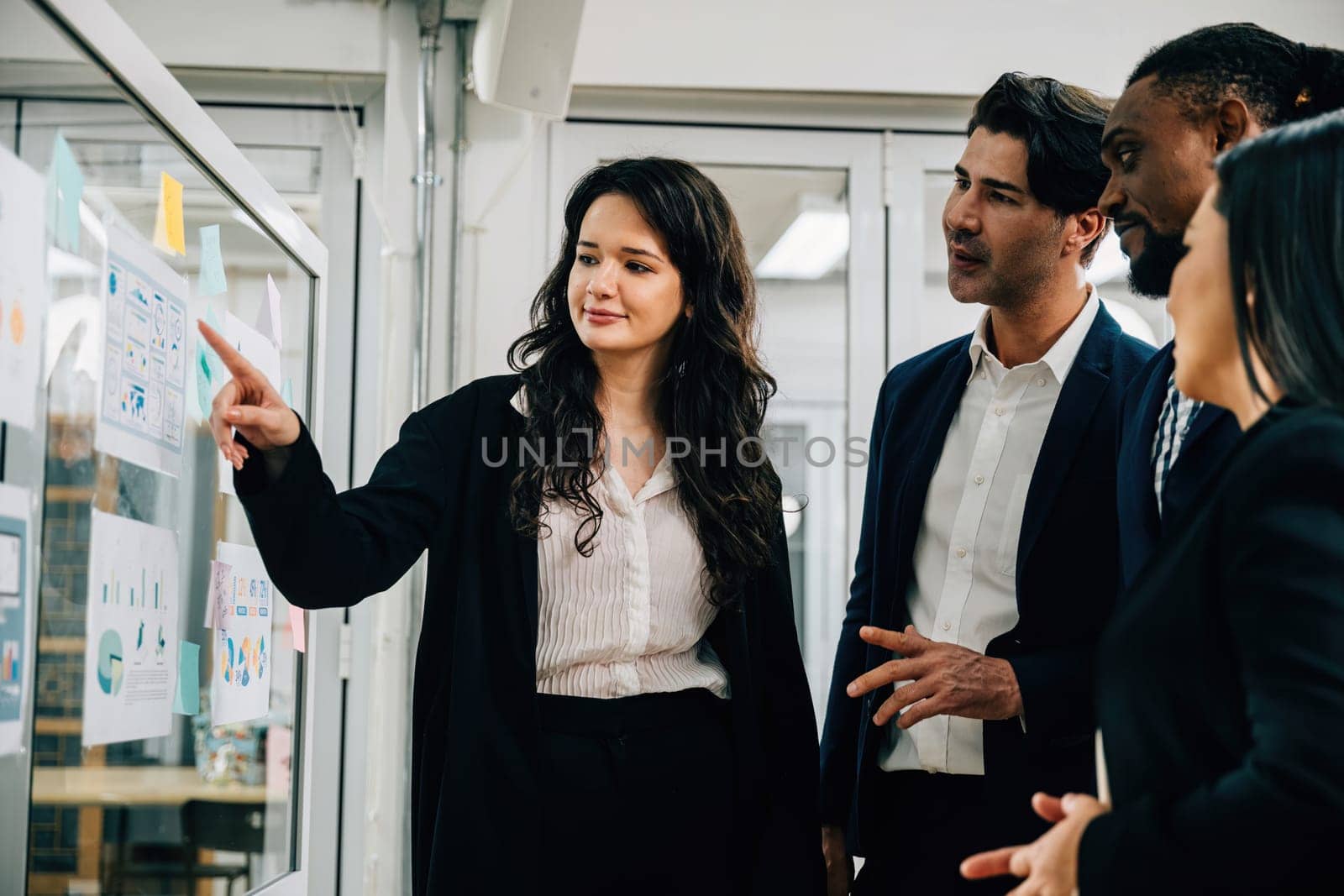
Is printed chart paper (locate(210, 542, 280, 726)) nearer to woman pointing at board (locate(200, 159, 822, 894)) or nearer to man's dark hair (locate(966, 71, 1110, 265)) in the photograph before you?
woman pointing at board (locate(200, 159, 822, 894))

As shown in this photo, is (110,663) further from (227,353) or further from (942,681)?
(942,681)

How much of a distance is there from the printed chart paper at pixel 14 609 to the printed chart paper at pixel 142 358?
173 millimetres

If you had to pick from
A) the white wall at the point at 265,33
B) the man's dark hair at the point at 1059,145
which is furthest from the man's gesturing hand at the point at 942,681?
the white wall at the point at 265,33

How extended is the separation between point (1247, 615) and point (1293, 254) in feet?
0.84

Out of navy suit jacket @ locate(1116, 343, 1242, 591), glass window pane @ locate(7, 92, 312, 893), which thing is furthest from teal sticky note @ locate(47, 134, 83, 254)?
navy suit jacket @ locate(1116, 343, 1242, 591)

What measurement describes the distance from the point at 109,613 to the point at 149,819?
343 mm

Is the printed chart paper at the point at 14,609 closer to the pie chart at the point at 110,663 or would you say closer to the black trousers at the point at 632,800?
the pie chart at the point at 110,663

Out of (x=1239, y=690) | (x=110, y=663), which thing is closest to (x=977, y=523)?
(x=1239, y=690)

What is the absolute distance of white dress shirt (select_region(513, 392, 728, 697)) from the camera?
1567mm

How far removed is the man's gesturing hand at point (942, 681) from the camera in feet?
5.05

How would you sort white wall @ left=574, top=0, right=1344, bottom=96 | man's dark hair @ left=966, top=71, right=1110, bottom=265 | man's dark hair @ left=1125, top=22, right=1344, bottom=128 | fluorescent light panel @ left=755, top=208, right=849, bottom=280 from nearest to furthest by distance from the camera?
man's dark hair @ left=1125, top=22, right=1344, bottom=128, man's dark hair @ left=966, top=71, right=1110, bottom=265, white wall @ left=574, top=0, right=1344, bottom=96, fluorescent light panel @ left=755, top=208, right=849, bottom=280

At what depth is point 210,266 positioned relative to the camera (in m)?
1.51

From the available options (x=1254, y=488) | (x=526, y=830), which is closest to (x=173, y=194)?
(x=526, y=830)

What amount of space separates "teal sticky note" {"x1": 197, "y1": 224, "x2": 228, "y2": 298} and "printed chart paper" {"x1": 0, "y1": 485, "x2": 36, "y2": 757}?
1.61 ft
